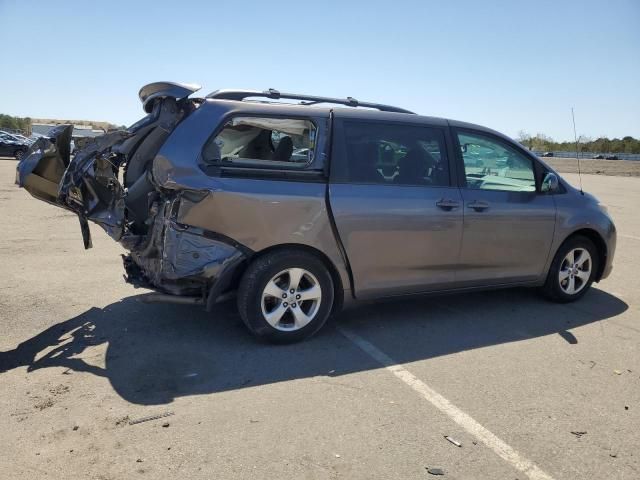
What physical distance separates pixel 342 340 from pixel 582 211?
306cm

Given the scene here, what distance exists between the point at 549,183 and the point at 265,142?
2.94 metres

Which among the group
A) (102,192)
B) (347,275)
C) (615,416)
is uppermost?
(102,192)

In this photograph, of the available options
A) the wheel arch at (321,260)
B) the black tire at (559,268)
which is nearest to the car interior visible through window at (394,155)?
the wheel arch at (321,260)

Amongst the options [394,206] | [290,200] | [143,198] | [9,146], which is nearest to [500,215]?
[394,206]

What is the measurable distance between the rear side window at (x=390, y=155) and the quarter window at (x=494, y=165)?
0.28m

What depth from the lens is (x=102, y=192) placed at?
4602 mm

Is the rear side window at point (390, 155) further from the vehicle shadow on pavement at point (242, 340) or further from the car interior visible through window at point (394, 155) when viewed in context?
the vehicle shadow on pavement at point (242, 340)

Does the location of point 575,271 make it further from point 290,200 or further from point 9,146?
point 9,146

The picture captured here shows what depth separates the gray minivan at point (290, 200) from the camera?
13.8ft

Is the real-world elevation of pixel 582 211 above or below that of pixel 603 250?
above

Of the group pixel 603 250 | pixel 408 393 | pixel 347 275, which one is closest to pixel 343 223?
pixel 347 275

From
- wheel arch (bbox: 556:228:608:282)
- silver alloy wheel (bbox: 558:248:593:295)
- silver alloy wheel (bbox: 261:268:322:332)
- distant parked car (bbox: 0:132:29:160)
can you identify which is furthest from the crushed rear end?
distant parked car (bbox: 0:132:29:160)

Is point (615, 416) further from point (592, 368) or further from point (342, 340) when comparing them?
point (342, 340)

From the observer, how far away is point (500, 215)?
5203 millimetres
